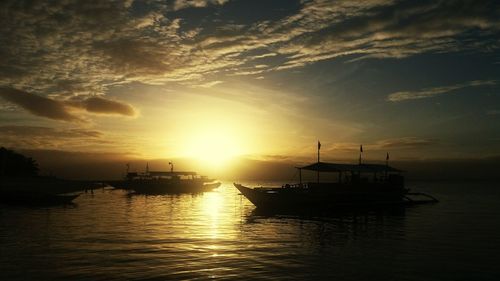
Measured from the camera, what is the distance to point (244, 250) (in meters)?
25.4

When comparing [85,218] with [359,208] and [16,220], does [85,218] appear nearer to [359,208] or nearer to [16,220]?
[16,220]

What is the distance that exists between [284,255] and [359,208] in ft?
127

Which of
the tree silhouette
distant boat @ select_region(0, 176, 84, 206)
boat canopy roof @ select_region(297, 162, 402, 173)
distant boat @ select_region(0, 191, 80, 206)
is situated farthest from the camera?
the tree silhouette

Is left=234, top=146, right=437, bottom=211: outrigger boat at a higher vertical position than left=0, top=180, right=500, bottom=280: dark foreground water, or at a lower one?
higher

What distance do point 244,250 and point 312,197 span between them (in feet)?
93.0

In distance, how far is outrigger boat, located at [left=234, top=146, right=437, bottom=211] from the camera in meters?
52.5

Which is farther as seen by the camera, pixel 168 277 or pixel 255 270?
pixel 255 270

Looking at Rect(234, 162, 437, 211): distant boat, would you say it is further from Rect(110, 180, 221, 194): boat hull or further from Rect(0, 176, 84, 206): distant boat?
Rect(110, 180, 221, 194): boat hull

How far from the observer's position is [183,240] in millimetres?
29375

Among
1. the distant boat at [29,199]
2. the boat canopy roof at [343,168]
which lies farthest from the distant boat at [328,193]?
the distant boat at [29,199]

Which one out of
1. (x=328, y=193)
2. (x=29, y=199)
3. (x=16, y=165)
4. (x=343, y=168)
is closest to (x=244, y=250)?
(x=328, y=193)

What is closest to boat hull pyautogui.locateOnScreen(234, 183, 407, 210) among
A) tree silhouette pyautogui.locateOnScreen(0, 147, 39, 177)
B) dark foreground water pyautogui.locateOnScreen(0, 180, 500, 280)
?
dark foreground water pyautogui.locateOnScreen(0, 180, 500, 280)

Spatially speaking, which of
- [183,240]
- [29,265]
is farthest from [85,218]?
[29,265]

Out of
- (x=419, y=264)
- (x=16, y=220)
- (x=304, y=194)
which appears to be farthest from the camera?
(x=304, y=194)
